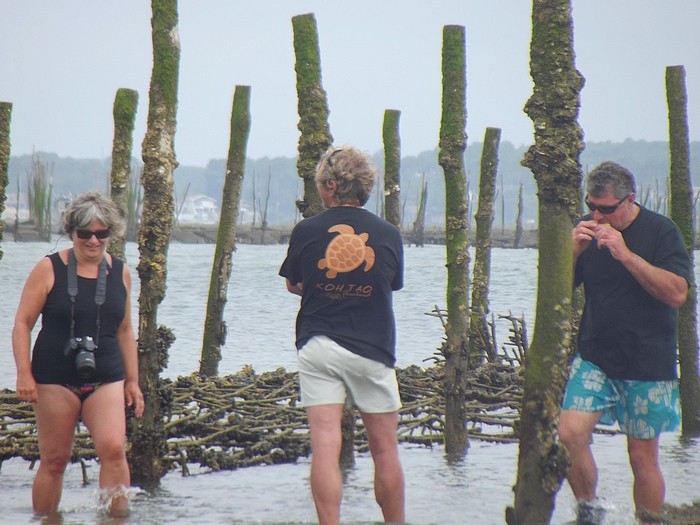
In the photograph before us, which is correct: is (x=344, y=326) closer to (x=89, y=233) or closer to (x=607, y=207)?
(x=89, y=233)

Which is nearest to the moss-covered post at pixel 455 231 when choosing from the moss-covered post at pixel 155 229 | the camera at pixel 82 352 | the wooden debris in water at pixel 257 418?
the wooden debris in water at pixel 257 418

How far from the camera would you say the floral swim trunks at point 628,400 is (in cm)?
536

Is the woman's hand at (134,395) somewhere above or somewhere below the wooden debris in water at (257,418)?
above

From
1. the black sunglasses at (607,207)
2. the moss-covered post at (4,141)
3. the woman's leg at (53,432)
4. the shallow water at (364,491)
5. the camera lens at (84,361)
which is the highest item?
the moss-covered post at (4,141)

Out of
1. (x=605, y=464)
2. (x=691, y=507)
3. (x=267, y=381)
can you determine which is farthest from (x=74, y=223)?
(x=267, y=381)

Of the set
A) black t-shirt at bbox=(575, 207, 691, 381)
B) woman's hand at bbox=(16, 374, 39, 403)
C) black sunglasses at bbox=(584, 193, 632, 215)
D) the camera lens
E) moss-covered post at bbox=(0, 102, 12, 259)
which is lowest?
woman's hand at bbox=(16, 374, 39, 403)

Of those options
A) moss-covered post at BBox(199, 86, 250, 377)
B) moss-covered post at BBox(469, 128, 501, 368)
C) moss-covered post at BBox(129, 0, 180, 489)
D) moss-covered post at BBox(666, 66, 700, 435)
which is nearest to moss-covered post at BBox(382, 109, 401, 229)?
moss-covered post at BBox(469, 128, 501, 368)

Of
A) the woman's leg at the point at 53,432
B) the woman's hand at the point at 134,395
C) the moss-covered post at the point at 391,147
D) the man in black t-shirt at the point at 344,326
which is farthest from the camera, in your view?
the moss-covered post at the point at 391,147

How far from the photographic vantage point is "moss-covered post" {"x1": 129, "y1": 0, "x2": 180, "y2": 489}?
22.7ft

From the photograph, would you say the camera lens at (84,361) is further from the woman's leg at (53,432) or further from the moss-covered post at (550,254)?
the moss-covered post at (550,254)

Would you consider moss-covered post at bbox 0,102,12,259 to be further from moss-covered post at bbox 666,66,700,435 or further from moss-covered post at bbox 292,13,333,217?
moss-covered post at bbox 666,66,700,435

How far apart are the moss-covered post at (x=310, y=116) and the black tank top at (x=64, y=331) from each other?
2430 mm

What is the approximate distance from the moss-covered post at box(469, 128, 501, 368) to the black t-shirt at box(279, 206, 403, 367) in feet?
26.4

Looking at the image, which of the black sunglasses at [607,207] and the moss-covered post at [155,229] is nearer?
the black sunglasses at [607,207]
